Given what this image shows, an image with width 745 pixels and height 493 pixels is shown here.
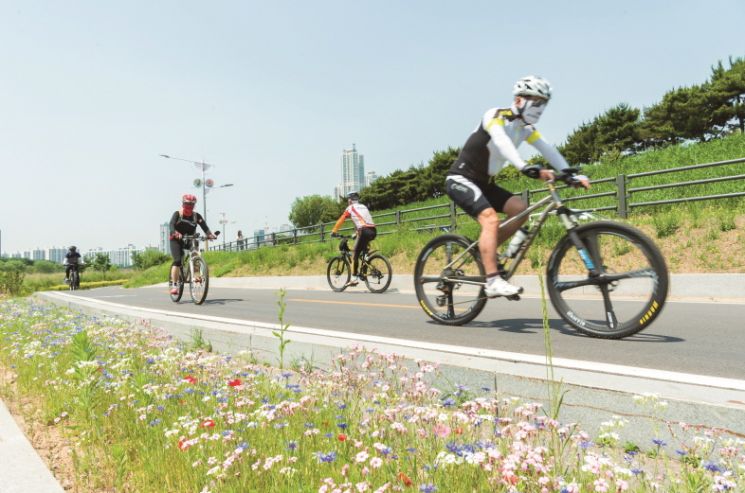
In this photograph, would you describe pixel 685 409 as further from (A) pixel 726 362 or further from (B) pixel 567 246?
(B) pixel 567 246

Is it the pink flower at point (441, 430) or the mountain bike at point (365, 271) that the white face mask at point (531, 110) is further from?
the mountain bike at point (365, 271)

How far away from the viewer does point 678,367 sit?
318 cm

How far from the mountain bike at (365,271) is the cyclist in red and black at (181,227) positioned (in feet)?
11.9

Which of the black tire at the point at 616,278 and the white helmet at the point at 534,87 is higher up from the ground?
the white helmet at the point at 534,87

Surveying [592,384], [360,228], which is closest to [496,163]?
[592,384]

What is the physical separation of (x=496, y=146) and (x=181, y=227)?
304 inches

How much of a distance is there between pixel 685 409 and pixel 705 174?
57.5 feet

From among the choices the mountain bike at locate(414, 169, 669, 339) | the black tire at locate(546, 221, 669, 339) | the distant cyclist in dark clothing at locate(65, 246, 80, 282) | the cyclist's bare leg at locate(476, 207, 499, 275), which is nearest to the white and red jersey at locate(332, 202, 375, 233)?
the mountain bike at locate(414, 169, 669, 339)

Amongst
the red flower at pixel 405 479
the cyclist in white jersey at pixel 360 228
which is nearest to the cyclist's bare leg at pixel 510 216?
the red flower at pixel 405 479

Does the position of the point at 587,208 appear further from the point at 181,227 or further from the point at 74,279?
the point at 74,279

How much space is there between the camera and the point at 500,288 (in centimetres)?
466

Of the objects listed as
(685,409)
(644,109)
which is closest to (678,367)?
(685,409)

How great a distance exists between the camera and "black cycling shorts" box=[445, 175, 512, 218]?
4.93 metres

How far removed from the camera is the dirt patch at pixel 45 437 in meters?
2.29
